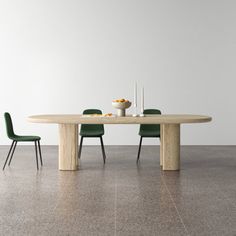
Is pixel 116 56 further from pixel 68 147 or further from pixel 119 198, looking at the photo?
pixel 119 198

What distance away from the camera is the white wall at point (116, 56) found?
8.38 meters

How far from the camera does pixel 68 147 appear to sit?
586 cm

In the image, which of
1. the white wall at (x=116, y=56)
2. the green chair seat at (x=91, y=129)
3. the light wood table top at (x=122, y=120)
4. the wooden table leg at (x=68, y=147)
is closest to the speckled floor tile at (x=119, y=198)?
the wooden table leg at (x=68, y=147)

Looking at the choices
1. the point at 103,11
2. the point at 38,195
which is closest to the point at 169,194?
the point at 38,195

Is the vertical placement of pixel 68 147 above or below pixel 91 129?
below

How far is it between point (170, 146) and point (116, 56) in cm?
307

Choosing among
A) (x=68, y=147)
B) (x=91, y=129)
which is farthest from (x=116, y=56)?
(x=68, y=147)

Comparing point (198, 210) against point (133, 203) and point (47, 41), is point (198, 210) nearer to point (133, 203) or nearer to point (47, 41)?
point (133, 203)

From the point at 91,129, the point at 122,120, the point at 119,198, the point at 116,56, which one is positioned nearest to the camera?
the point at 119,198

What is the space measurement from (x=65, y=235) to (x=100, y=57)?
5.58m

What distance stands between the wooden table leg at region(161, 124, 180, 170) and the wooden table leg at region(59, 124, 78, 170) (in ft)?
3.75

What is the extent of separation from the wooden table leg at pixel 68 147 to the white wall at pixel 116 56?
2.65 meters

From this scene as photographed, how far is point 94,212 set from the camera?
3.80 metres

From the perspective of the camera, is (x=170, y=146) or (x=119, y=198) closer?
(x=119, y=198)
